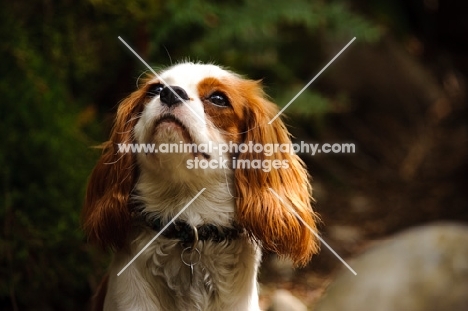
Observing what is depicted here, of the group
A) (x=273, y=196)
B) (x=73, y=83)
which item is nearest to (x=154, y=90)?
(x=273, y=196)

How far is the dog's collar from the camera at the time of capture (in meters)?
3.13

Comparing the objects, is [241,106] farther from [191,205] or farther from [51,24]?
[51,24]

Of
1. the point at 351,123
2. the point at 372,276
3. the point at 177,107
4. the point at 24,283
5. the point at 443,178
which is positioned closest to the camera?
the point at 177,107

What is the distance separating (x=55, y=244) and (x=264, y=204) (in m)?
1.71

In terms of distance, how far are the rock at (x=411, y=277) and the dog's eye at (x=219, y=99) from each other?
1.06 metres

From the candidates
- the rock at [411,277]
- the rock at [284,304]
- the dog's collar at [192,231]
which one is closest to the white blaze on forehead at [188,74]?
the dog's collar at [192,231]

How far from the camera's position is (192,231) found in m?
3.13

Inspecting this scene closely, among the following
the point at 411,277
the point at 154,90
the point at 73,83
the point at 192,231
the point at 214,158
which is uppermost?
the point at 154,90

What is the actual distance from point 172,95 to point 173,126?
123 millimetres

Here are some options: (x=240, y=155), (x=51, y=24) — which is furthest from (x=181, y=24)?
(x=240, y=155)

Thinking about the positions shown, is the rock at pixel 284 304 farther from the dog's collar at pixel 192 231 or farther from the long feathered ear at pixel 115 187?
the long feathered ear at pixel 115 187

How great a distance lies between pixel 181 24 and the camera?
5.05m

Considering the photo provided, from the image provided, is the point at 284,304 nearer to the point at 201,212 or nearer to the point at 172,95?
the point at 201,212

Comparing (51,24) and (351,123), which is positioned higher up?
(51,24)
